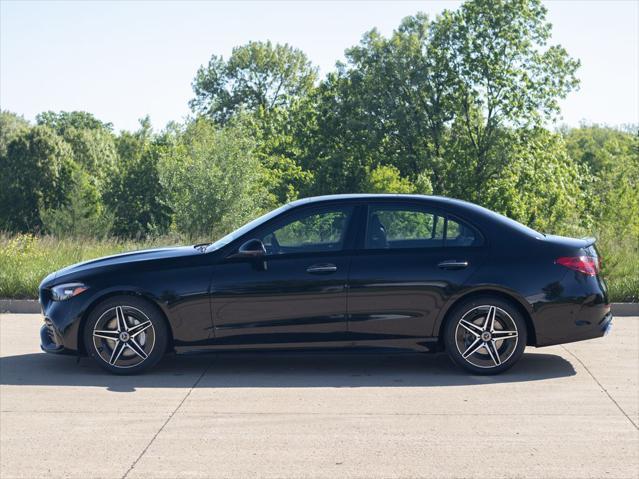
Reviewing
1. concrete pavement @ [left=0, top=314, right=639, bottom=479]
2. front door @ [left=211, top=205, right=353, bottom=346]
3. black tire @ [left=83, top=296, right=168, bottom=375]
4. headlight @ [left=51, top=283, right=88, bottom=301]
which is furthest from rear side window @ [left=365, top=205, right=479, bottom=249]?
headlight @ [left=51, top=283, right=88, bottom=301]

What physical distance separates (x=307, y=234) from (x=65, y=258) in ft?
27.7

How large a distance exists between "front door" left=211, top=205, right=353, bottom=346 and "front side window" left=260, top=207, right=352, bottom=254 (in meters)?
0.12

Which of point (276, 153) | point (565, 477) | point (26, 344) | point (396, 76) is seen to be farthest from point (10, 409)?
point (276, 153)

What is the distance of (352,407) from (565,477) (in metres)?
2.14

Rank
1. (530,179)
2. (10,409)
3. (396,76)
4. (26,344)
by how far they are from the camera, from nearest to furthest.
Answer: (10,409) → (26,344) → (530,179) → (396,76)

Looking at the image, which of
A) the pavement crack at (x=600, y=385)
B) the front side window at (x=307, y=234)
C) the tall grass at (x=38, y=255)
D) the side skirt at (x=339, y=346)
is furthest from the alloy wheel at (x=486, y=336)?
the tall grass at (x=38, y=255)

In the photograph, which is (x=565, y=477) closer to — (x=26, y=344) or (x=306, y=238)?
(x=306, y=238)

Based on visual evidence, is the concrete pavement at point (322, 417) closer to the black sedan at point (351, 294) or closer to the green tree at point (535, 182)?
the black sedan at point (351, 294)

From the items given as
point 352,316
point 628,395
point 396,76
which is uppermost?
point 396,76

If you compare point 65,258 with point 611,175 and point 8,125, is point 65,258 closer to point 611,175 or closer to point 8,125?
point 611,175

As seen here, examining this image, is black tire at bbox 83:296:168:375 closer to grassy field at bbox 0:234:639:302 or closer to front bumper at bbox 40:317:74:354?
front bumper at bbox 40:317:74:354

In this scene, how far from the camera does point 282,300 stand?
325 inches

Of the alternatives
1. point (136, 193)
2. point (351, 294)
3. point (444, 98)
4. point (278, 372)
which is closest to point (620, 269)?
point (351, 294)

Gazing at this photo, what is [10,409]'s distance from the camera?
715 cm
